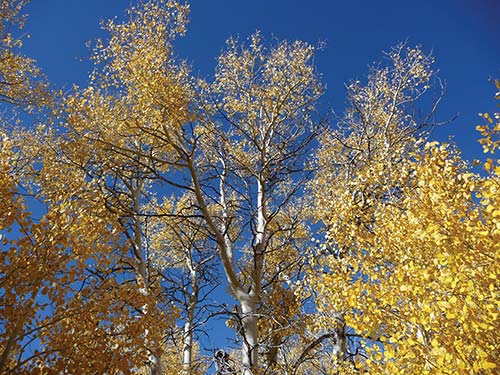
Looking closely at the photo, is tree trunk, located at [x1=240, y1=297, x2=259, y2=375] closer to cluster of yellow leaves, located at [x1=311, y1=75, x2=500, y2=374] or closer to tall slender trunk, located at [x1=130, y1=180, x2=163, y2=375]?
cluster of yellow leaves, located at [x1=311, y1=75, x2=500, y2=374]

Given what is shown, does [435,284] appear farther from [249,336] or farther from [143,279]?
[143,279]

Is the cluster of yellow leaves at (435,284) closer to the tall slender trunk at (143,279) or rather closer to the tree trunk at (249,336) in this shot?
the tree trunk at (249,336)

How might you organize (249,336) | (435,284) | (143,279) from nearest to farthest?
1. (435,284)
2. (249,336)
3. (143,279)

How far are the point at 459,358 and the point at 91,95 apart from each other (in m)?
9.32

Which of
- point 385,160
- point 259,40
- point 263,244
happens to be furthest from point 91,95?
point 385,160

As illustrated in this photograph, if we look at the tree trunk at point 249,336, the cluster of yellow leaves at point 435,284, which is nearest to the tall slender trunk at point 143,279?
the tree trunk at point 249,336

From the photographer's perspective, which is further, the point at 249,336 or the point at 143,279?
the point at 143,279

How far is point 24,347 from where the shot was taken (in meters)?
5.31

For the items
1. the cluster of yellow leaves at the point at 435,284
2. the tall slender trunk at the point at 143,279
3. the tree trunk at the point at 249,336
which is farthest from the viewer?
the tall slender trunk at the point at 143,279

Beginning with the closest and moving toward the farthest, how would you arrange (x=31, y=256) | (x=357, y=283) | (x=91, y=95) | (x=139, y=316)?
1. (x=357, y=283)
2. (x=31, y=256)
3. (x=139, y=316)
4. (x=91, y=95)

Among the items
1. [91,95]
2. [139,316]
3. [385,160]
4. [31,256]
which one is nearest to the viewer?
[31,256]

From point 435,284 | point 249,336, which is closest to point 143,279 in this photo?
point 249,336

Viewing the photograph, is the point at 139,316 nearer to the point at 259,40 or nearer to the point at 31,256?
the point at 31,256

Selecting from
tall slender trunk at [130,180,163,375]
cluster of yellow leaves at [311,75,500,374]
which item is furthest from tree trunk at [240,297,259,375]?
tall slender trunk at [130,180,163,375]
